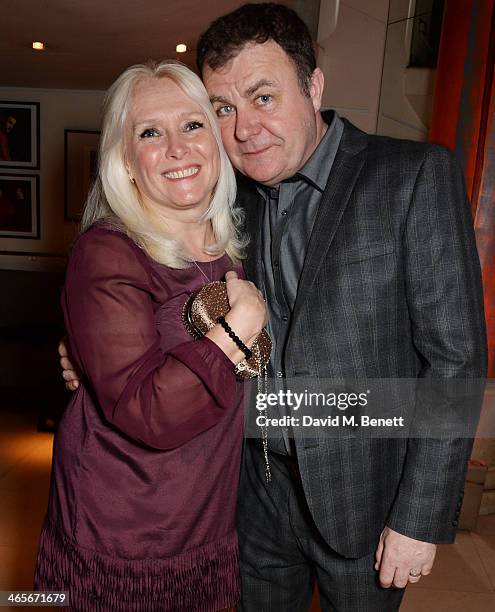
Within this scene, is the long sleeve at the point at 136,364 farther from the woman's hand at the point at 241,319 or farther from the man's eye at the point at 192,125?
the man's eye at the point at 192,125

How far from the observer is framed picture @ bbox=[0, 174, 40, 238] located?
6219mm

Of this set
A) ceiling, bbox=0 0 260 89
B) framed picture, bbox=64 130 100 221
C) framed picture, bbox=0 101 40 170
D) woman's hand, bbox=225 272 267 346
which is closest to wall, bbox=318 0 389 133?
ceiling, bbox=0 0 260 89

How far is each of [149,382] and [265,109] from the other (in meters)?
0.73

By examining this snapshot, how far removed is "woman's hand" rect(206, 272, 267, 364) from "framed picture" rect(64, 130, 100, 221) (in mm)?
5159

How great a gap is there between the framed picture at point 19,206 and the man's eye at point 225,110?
5265 mm

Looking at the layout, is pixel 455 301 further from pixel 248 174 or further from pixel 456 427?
pixel 248 174

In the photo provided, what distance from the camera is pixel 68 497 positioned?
135 centimetres

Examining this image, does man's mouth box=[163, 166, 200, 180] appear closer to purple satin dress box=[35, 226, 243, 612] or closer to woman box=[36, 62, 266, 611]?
woman box=[36, 62, 266, 611]

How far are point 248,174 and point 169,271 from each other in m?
0.35

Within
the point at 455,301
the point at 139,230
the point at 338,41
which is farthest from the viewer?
the point at 338,41

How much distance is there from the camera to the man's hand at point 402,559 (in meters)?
1.29

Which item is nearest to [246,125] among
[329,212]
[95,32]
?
[329,212]

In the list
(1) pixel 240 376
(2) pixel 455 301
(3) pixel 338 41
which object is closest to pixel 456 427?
(2) pixel 455 301

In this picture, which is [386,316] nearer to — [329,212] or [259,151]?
[329,212]
